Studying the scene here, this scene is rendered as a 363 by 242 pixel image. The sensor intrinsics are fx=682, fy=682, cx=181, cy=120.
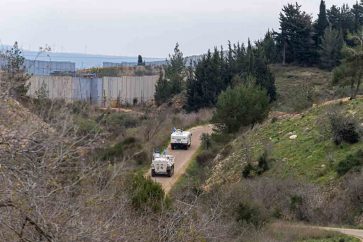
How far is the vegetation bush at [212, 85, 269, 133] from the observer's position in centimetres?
4375

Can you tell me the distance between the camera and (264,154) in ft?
107

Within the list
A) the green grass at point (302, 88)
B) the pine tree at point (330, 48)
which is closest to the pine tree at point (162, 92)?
the green grass at point (302, 88)

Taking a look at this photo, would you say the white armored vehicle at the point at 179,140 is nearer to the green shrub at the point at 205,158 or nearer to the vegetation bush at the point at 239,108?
the vegetation bush at the point at 239,108

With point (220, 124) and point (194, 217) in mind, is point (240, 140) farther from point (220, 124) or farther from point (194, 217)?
point (194, 217)

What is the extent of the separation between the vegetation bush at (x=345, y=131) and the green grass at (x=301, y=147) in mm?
→ 340

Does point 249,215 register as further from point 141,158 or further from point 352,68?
point 352,68

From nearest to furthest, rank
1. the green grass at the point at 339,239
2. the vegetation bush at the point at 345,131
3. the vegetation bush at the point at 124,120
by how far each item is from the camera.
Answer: the green grass at the point at 339,239 < the vegetation bush at the point at 345,131 < the vegetation bush at the point at 124,120

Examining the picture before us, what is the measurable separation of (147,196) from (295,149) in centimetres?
1820

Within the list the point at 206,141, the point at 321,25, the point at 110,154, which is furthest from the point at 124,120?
the point at 321,25

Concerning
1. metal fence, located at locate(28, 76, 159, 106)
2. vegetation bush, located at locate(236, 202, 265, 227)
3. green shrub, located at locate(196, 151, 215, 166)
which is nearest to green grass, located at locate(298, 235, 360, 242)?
vegetation bush, located at locate(236, 202, 265, 227)

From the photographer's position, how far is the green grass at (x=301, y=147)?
29.9 meters

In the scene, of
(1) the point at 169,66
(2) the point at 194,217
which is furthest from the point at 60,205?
(1) the point at 169,66

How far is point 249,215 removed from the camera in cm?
2217

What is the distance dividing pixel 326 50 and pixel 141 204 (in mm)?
61451
